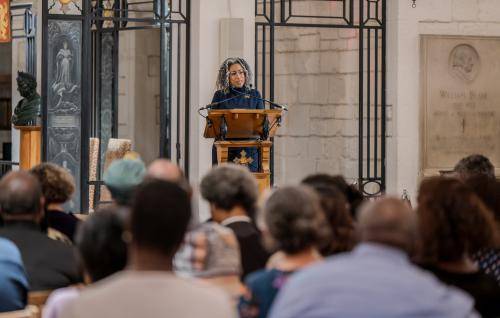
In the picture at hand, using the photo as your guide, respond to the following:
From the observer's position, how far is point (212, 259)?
3553mm

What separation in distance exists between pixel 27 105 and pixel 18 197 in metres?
7.04

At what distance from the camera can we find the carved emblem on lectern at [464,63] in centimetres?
995

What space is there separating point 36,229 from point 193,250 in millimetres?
858

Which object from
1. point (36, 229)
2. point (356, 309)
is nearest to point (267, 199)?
point (356, 309)

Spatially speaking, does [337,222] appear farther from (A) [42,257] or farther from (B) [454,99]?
(B) [454,99]

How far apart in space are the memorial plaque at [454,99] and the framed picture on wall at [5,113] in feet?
25.2

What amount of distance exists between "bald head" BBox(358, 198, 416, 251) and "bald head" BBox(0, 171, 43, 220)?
160 cm

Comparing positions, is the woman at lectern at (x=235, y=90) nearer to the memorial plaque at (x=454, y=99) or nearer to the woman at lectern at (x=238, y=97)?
the woman at lectern at (x=238, y=97)

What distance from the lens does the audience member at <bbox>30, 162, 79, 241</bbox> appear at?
4.68 meters

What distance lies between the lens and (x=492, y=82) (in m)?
10.0

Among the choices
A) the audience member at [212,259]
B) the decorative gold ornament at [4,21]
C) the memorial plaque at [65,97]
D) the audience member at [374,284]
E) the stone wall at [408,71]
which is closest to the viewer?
the audience member at [374,284]

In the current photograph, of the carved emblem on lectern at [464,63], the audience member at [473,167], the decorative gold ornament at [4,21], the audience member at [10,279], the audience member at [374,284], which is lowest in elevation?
the audience member at [10,279]

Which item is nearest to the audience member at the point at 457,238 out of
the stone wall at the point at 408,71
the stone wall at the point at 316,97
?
the stone wall at the point at 408,71

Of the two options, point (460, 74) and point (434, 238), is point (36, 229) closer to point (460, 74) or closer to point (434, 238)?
point (434, 238)
